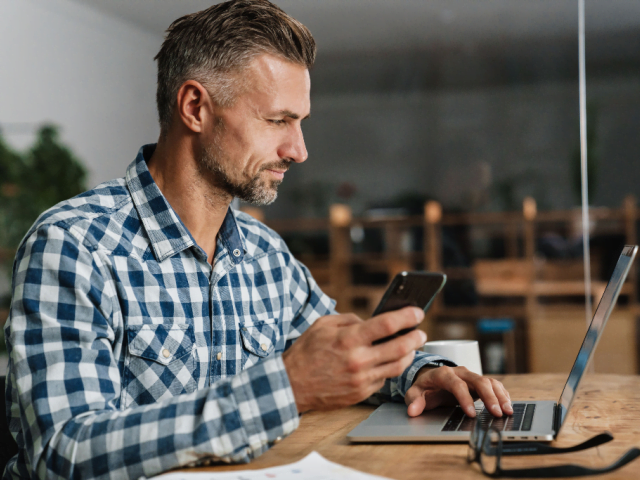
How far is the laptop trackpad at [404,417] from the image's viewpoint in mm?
977

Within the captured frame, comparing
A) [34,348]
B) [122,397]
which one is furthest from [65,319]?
[122,397]

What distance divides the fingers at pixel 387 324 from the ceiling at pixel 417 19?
2753 millimetres

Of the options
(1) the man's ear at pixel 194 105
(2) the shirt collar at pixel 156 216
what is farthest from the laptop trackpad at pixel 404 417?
(1) the man's ear at pixel 194 105

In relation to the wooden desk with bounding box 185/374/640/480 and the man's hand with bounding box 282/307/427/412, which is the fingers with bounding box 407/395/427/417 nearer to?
the wooden desk with bounding box 185/374/640/480

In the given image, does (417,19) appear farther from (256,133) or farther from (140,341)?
(140,341)

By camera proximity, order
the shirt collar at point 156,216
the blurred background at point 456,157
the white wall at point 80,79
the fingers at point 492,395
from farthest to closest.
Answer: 1. the white wall at point 80,79
2. the blurred background at point 456,157
3. the shirt collar at point 156,216
4. the fingers at point 492,395

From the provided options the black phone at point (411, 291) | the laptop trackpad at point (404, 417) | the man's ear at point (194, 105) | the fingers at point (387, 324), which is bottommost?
the laptop trackpad at point (404, 417)

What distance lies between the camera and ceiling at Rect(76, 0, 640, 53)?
320 centimetres

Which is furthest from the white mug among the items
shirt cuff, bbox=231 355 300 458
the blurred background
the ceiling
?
the ceiling

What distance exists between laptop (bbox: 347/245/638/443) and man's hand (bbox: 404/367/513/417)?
1cm

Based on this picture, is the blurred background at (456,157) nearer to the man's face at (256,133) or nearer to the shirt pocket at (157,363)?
the man's face at (256,133)

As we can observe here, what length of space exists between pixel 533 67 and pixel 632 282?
1.15m

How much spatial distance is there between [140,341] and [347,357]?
0.40 meters

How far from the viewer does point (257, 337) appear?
47.1 inches
